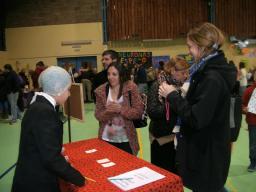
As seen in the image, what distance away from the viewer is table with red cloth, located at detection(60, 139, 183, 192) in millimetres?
1902

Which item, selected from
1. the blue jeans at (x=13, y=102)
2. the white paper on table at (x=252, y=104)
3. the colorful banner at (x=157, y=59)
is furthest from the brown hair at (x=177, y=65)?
the colorful banner at (x=157, y=59)

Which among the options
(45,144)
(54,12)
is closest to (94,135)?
(45,144)

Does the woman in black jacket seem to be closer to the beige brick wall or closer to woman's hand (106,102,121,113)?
woman's hand (106,102,121,113)

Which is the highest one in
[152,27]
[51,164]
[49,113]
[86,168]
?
[152,27]

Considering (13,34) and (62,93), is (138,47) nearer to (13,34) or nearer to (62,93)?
(13,34)

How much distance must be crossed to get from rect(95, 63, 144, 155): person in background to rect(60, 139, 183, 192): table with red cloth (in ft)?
0.85

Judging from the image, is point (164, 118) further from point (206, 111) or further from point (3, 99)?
point (3, 99)

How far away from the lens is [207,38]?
198 cm

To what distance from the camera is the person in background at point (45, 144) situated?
1.82 metres

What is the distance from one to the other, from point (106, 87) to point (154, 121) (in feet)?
2.16

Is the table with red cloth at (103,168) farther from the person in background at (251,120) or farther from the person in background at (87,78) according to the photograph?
the person in background at (87,78)

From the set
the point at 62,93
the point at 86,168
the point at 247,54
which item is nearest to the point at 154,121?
the point at 86,168

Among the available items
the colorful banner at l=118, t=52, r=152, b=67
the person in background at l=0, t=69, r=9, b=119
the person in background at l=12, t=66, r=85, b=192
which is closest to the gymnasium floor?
the person in background at l=0, t=69, r=9, b=119

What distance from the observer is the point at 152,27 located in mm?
14016
